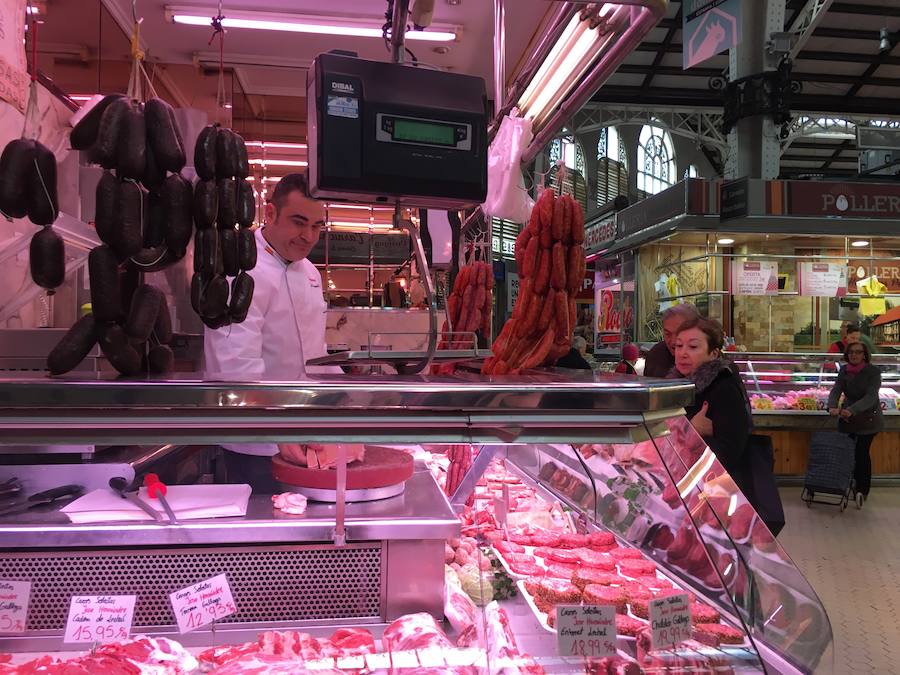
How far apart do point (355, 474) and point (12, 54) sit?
3.14 meters

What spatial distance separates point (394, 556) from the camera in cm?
182

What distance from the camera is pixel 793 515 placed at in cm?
726

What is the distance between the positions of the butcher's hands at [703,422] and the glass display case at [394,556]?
2001 mm

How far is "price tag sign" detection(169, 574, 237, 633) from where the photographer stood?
1636 millimetres

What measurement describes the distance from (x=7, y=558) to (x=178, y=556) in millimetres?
395

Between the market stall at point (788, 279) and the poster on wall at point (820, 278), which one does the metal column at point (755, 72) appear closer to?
the market stall at point (788, 279)

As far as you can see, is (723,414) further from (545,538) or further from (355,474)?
(355,474)

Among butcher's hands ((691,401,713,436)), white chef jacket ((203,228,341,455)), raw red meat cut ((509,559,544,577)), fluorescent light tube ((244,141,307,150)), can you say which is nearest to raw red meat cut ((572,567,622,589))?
raw red meat cut ((509,559,544,577))

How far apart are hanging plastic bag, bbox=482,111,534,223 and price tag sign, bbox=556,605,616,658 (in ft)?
5.87

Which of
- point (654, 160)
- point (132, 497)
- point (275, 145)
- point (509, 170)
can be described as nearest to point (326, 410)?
point (132, 497)

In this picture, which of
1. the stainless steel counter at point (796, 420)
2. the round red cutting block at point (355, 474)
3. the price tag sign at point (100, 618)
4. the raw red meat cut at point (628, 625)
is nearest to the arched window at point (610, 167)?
the stainless steel counter at point (796, 420)

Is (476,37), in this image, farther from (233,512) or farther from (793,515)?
(793,515)

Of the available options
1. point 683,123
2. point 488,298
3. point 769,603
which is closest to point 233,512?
point 769,603

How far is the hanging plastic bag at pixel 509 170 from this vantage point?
9.95ft
